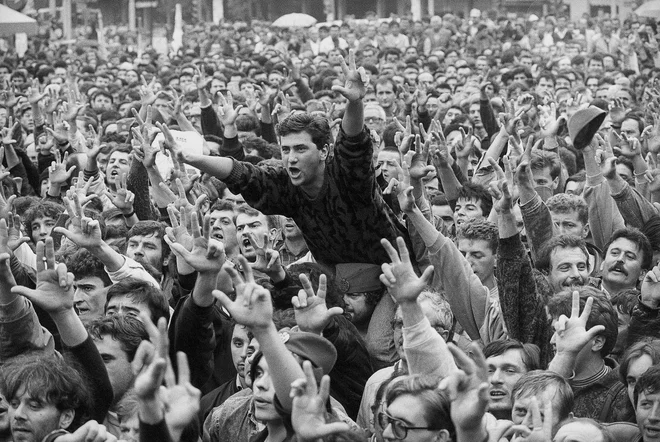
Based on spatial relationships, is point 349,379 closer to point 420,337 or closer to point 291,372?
point 420,337

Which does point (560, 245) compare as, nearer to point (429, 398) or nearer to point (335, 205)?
point (335, 205)

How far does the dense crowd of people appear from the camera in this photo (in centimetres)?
345

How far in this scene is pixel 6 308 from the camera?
433 cm

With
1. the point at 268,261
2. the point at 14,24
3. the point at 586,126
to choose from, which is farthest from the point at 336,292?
the point at 14,24

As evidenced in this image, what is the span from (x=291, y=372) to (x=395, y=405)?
31cm

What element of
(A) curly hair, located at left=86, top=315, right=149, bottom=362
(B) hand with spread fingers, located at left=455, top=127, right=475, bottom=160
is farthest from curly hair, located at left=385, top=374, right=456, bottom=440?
(B) hand with spread fingers, located at left=455, top=127, right=475, bottom=160

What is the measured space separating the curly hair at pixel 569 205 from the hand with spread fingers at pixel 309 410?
3.45 metres

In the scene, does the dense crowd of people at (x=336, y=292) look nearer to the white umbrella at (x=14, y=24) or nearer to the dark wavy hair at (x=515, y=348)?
the dark wavy hair at (x=515, y=348)

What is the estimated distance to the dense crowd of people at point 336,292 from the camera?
136 inches

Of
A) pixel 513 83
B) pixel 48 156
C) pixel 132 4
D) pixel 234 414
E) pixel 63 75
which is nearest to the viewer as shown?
pixel 234 414

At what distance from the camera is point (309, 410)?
3.14m

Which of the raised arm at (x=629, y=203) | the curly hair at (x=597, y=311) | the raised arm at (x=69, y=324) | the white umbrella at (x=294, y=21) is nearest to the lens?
the raised arm at (x=69, y=324)

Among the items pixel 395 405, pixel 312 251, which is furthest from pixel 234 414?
pixel 312 251

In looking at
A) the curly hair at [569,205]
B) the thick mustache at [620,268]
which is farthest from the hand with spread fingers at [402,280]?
the curly hair at [569,205]
